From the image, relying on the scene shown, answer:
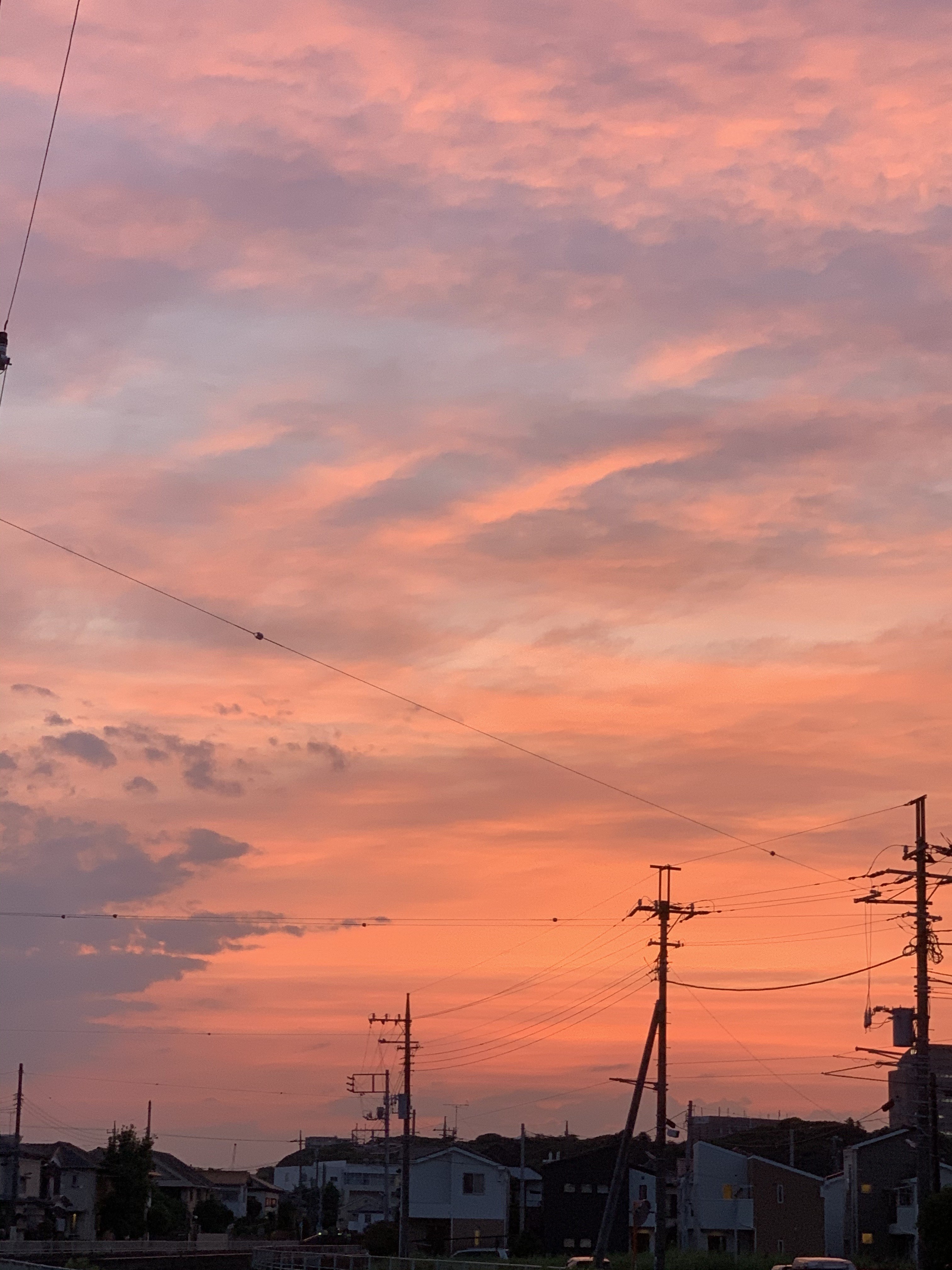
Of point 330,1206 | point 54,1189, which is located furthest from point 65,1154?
point 330,1206

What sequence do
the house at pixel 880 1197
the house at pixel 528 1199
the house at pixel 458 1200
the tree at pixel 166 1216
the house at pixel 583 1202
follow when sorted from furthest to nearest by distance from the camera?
the tree at pixel 166 1216
the house at pixel 528 1199
the house at pixel 458 1200
the house at pixel 583 1202
the house at pixel 880 1197

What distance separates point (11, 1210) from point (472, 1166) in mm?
33912

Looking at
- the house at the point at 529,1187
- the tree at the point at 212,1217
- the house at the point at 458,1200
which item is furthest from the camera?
the tree at the point at 212,1217

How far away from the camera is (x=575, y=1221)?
112 metres

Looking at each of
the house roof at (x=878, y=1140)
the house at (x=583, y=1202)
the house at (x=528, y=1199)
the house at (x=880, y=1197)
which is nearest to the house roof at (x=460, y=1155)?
the house at (x=528, y=1199)

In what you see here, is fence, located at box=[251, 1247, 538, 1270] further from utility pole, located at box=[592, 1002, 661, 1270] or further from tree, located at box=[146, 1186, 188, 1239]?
tree, located at box=[146, 1186, 188, 1239]

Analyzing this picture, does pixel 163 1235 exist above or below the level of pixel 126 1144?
below

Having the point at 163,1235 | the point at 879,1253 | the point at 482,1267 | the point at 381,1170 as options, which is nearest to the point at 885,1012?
the point at 482,1267

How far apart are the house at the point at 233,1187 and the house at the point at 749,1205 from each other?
9388 centimetres

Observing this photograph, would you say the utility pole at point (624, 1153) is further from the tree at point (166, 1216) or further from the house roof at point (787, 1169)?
the tree at point (166, 1216)

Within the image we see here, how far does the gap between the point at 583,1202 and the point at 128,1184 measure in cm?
3384

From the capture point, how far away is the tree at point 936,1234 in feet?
156

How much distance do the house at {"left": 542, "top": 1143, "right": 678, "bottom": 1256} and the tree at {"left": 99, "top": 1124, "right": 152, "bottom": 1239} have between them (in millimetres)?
30038

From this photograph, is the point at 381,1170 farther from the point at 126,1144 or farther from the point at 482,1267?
the point at 482,1267
